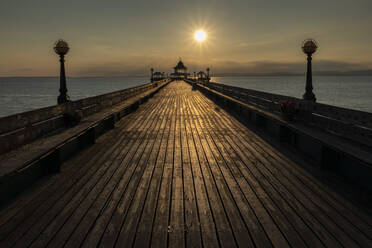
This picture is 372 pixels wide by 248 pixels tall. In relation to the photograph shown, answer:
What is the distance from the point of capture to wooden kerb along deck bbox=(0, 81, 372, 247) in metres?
3.28

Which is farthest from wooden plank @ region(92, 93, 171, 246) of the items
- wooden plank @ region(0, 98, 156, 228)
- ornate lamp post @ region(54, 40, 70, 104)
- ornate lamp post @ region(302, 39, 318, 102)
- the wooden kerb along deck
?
ornate lamp post @ region(302, 39, 318, 102)

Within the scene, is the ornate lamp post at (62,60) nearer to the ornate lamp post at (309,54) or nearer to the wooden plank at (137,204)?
the wooden plank at (137,204)

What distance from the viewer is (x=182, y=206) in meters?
4.07

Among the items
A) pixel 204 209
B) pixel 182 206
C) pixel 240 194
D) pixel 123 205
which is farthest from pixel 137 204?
pixel 240 194

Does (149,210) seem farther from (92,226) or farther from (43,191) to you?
(43,191)

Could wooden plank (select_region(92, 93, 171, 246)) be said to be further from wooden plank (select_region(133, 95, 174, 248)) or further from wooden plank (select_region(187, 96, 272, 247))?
wooden plank (select_region(187, 96, 272, 247))

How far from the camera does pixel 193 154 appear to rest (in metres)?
6.80

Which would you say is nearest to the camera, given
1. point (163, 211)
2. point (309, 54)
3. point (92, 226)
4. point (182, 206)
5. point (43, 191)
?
point (92, 226)

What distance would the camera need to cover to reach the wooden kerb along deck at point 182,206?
3.28 metres

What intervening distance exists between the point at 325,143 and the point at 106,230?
4.72m

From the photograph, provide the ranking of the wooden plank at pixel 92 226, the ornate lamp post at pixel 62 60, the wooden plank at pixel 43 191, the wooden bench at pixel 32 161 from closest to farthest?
the wooden plank at pixel 92 226 < the wooden plank at pixel 43 191 < the wooden bench at pixel 32 161 < the ornate lamp post at pixel 62 60

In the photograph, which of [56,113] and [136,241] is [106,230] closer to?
[136,241]

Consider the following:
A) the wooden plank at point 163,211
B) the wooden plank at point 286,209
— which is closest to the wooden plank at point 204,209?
the wooden plank at point 163,211

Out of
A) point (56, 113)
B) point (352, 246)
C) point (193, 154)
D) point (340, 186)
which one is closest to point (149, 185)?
point (193, 154)
